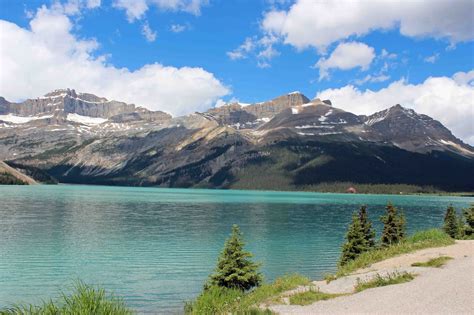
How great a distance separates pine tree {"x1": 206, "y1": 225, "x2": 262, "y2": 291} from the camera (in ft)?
113

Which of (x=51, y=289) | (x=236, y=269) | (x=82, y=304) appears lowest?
(x=51, y=289)

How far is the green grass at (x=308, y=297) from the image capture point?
24766 mm

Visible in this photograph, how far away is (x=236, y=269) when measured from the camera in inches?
1380

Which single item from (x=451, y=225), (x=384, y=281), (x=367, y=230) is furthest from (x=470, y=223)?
(x=384, y=281)

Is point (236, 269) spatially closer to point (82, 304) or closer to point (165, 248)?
point (82, 304)

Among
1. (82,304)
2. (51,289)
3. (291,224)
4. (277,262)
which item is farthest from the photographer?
(291,224)

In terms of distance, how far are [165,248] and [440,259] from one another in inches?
1932

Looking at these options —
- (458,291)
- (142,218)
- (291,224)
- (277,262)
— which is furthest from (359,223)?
(142,218)

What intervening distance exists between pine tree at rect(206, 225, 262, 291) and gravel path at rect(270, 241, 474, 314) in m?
7.51

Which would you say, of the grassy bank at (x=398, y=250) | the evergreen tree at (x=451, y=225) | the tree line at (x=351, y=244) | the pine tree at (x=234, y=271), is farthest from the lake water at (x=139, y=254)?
the evergreen tree at (x=451, y=225)

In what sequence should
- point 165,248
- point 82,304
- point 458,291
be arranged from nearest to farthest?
point 82,304 → point 458,291 → point 165,248

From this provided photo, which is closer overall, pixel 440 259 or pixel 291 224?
pixel 440 259

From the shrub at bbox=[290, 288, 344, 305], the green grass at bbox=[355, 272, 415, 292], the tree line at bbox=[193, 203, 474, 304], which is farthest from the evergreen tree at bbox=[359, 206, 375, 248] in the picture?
the shrub at bbox=[290, 288, 344, 305]

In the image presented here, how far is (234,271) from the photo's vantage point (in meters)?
35.2
